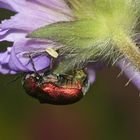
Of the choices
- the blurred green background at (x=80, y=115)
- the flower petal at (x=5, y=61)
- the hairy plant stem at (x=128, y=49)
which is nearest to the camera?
the hairy plant stem at (x=128, y=49)

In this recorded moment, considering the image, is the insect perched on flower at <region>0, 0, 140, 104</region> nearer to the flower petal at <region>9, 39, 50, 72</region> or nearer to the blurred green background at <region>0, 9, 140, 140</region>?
the flower petal at <region>9, 39, 50, 72</region>

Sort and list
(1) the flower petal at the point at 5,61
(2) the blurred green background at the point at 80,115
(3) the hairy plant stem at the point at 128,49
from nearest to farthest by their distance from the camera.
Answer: (3) the hairy plant stem at the point at 128,49, (1) the flower petal at the point at 5,61, (2) the blurred green background at the point at 80,115

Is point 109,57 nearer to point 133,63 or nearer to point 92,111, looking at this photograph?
point 133,63

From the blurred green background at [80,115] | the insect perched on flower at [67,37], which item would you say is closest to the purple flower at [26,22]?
the insect perched on flower at [67,37]

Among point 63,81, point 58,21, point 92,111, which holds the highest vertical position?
point 92,111

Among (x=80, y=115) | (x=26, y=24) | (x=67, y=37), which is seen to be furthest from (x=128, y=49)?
(x=80, y=115)

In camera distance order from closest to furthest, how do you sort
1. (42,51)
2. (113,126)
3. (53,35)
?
(53,35) < (42,51) < (113,126)

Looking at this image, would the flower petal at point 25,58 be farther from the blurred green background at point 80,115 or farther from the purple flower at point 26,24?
the blurred green background at point 80,115

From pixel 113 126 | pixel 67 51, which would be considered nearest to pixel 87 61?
pixel 67 51
